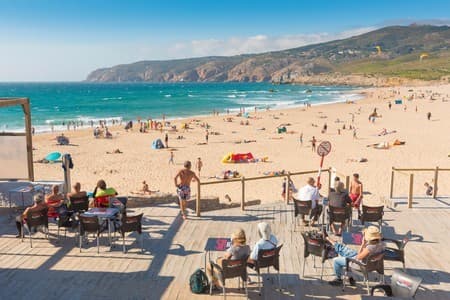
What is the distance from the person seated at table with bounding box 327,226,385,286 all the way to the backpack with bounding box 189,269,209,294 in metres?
1.91

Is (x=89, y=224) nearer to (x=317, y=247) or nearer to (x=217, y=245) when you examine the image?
(x=217, y=245)

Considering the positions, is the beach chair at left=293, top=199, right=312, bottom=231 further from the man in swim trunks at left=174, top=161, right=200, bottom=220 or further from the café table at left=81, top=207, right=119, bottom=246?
the café table at left=81, top=207, right=119, bottom=246

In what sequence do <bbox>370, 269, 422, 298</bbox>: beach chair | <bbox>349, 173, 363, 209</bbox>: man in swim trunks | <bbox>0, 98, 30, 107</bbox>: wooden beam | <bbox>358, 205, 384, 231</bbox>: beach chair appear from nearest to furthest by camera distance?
<bbox>370, 269, 422, 298</bbox>: beach chair
<bbox>358, 205, 384, 231</bbox>: beach chair
<bbox>0, 98, 30, 107</bbox>: wooden beam
<bbox>349, 173, 363, 209</bbox>: man in swim trunks

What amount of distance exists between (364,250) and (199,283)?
2.44 m

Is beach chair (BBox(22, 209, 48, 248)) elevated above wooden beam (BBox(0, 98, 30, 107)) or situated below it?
below

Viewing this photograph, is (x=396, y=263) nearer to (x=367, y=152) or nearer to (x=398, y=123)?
(x=367, y=152)

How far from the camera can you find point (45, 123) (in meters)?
50.3

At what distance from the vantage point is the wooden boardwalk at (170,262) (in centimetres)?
622

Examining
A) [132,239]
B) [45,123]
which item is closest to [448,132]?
[132,239]

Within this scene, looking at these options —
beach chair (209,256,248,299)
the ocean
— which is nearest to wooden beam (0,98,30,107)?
beach chair (209,256,248,299)

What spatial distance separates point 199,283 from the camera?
6180 mm

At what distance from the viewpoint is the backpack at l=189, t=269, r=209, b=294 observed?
20.2 ft

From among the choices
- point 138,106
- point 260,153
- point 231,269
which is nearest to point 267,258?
point 231,269

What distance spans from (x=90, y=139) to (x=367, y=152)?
21120 millimetres
